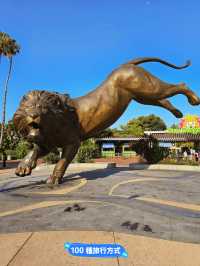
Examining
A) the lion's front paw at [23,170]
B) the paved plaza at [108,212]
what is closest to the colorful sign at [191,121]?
the paved plaza at [108,212]

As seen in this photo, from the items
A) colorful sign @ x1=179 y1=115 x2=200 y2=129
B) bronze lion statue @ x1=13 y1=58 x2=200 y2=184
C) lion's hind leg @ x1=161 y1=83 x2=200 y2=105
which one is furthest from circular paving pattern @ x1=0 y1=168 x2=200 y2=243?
colorful sign @ x1=179 y1=115 x2=200 y2=129

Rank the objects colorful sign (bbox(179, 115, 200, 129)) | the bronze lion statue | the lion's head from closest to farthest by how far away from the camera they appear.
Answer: the lion's head, the bronze lion statue, colorful sign (bbox(179, 115, 200, 129))

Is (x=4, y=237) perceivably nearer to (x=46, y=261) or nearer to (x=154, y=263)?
(x=46, y=261)

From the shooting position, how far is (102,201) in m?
5.32

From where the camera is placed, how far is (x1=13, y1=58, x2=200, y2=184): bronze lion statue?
6582 mm

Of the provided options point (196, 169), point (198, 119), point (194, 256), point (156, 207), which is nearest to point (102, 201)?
point (156, 207)

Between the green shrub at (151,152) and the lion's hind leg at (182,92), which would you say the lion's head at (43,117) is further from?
the green shrub at (151,152)

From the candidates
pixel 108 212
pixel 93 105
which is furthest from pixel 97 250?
pixel 93 105

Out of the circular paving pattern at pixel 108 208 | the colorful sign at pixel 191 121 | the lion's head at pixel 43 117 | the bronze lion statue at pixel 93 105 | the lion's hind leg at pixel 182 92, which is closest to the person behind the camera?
the circular paving pattern at pixel 108 208

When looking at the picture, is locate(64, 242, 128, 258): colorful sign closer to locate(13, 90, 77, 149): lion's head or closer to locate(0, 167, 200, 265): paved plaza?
locate(0, 167, 200, 265): paved plaza

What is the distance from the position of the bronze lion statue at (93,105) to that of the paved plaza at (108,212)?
96 cm

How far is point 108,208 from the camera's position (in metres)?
4.76

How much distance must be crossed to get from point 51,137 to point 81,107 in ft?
3.94

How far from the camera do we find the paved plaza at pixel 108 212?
3.72 metres
